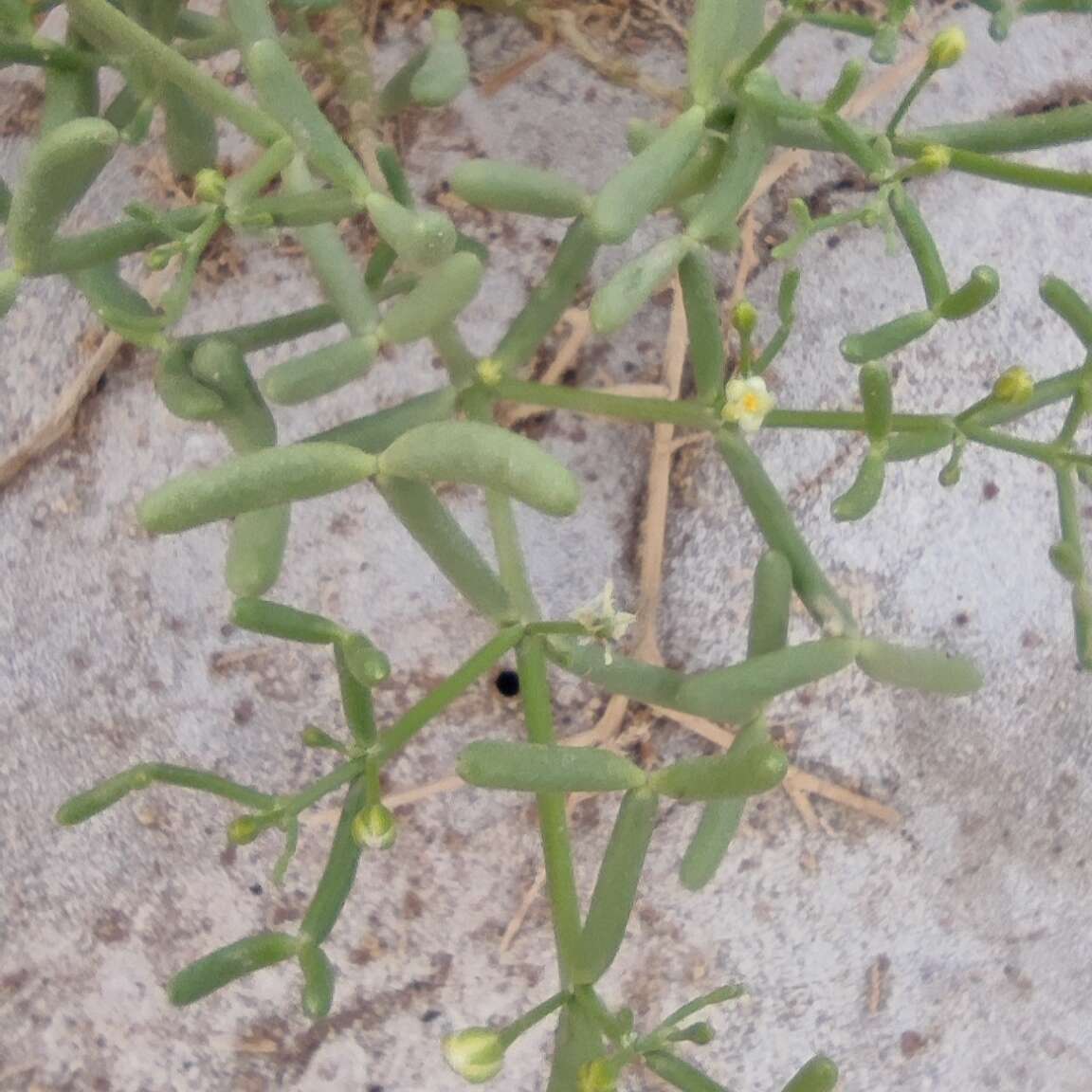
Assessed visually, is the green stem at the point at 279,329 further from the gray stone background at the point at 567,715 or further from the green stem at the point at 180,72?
the gray stone background at the point at 567,715

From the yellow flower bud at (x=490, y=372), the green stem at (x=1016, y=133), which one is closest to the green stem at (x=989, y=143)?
the green stem at (x=1016, y=133)

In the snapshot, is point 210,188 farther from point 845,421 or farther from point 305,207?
point 845,421

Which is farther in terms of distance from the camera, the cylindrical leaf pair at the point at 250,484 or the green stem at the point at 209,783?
the green stem at the point at 209,783

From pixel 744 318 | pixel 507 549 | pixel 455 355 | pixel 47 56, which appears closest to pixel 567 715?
pixel 507 549

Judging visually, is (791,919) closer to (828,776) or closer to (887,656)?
(828,776)

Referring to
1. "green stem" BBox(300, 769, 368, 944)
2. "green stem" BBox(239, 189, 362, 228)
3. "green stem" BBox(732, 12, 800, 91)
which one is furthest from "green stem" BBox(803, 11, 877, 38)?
"green stem" BBox(300, 769, 368, 944)

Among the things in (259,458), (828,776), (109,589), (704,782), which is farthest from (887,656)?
(109,589)
